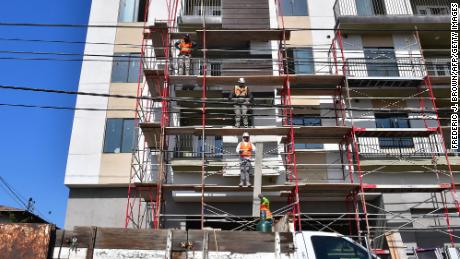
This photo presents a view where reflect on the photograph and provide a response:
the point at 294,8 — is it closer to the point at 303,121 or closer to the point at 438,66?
the point at 303,121

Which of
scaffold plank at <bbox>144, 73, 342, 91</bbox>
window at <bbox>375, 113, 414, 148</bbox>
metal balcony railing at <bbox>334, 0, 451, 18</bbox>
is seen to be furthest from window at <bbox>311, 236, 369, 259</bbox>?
metal balcony railing at <bbox>334, 0, 451, 18</bbox>

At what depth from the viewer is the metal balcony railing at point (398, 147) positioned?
16.8 metres

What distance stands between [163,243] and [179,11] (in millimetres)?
15600

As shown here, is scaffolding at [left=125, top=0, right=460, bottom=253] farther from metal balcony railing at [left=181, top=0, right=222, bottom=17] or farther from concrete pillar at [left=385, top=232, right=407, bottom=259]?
concrete pillar at [left=385, top=232, right=407, bottom=259]

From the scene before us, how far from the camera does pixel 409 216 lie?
1600 centimetres

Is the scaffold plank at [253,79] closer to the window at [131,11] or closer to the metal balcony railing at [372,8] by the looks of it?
the metal balcony railing at [372,8]

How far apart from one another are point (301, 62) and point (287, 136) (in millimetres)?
5324

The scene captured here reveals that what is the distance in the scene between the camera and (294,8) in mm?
21297

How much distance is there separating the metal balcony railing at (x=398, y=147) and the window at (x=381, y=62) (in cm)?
316

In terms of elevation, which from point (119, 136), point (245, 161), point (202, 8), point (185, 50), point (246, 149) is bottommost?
point (245, 161)

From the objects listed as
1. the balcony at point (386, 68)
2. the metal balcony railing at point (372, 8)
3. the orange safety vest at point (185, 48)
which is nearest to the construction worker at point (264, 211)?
the orange safety vest at point (185, 48)

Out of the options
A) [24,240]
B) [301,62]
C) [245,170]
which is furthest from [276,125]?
[24,240]

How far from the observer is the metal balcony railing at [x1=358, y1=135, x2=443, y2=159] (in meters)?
16.8

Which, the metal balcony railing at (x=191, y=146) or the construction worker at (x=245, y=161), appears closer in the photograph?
the construction worker at (x=245, y=161)
